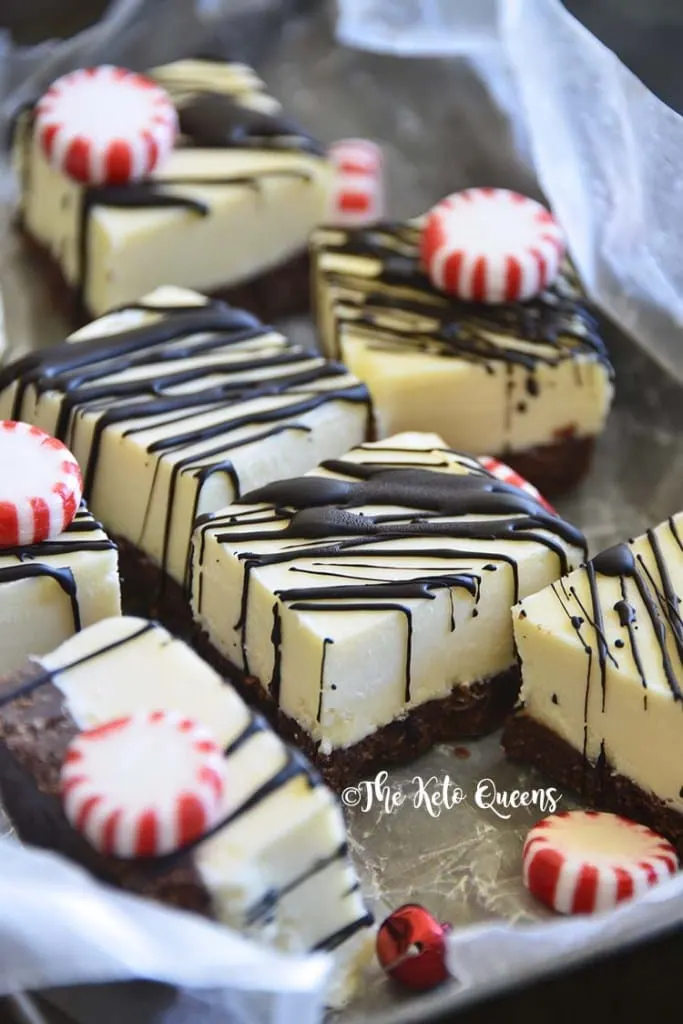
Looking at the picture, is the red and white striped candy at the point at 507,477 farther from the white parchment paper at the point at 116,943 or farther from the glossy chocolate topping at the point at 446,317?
the white parchment paper at the point at 116,943

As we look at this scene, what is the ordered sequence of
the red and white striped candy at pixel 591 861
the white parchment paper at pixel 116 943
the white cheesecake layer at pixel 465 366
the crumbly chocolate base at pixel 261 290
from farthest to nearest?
the crumbly chocolate base at pixel 261 290
the white cheesecake layer at pixel 465 366
the red and white striped candy at pixel 591 861
the white parchment paper at pixel 116 943

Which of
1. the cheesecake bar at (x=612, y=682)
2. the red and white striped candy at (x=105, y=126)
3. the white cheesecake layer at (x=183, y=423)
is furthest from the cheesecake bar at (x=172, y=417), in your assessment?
the cheesecake bar at (x=612, y=682)

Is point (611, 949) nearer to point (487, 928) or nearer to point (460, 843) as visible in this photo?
point (487, 928)

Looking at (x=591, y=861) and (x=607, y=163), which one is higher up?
(x=607, y=163)

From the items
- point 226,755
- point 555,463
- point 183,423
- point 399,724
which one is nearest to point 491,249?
point 555,463

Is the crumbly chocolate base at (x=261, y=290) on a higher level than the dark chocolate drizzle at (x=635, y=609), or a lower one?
lower

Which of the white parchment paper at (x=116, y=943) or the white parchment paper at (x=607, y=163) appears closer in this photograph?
the white parchment paper at (x=116, y=943)

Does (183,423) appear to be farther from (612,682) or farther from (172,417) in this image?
(612,682)

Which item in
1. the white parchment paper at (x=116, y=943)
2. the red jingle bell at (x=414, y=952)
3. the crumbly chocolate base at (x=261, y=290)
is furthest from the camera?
the crumbly chocolate base at (x=261, y=290)
